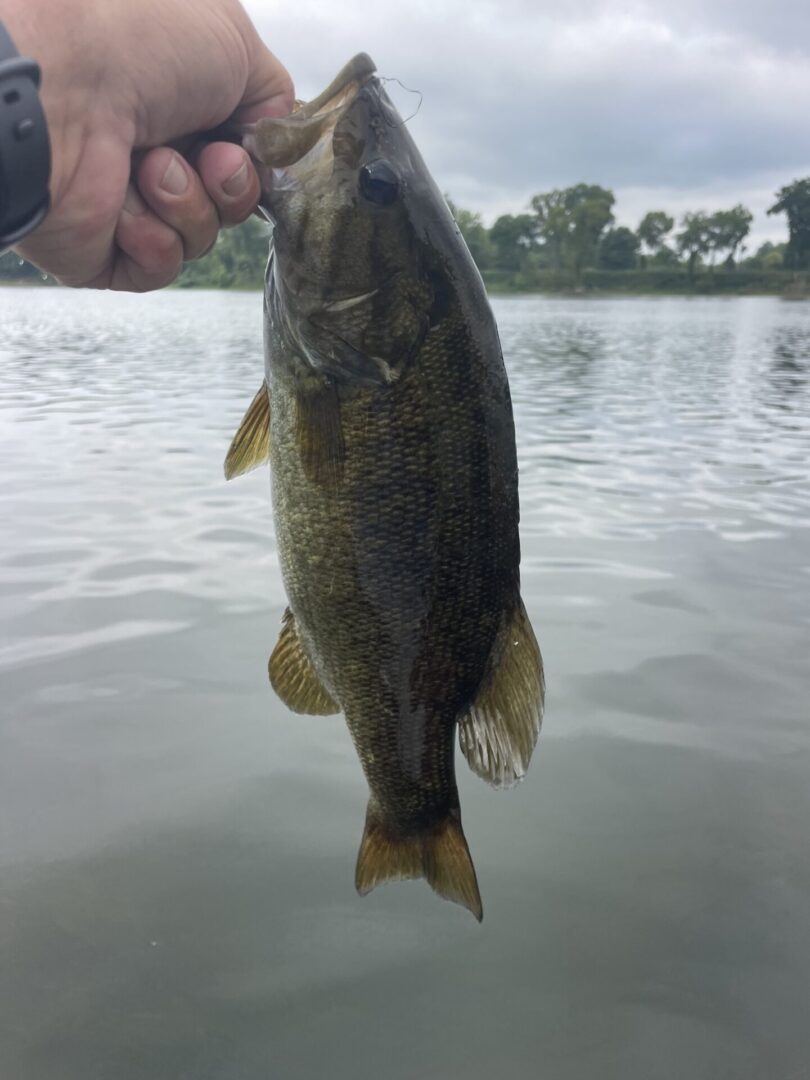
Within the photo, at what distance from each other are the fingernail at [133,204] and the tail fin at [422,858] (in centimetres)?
176

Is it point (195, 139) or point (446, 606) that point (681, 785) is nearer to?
point (446, 606)

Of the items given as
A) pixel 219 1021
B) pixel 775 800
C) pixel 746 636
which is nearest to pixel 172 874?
Result: pixel 219 1021

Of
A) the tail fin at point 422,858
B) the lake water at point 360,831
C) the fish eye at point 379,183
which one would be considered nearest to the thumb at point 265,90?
the fish eye at point 379,183

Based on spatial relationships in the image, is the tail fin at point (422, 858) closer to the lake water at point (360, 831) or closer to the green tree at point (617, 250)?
the lake water at point (360, 831)

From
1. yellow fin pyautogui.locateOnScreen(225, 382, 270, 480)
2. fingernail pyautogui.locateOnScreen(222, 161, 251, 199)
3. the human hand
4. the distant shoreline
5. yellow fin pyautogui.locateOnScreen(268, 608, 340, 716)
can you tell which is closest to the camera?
the human hand

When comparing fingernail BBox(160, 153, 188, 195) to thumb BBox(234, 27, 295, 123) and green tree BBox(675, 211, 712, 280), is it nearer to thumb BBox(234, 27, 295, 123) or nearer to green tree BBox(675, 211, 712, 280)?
thumb BBox(234, 27, 295, 123)

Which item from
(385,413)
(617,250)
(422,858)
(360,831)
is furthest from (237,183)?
(617,250)

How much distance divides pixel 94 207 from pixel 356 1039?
9.13 feet

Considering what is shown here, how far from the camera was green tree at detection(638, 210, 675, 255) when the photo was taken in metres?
118

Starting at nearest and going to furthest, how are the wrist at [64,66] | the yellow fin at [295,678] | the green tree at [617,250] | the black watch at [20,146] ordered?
the black watch at [20,146] → the wrist at [64,66] → the yellow fin at [295,678] → the green tree at [617,250]

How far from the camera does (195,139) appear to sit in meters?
2.47

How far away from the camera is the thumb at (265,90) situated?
97.0 inches

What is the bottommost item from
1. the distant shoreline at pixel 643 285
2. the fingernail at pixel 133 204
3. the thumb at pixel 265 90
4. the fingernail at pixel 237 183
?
the distant shoreline at pixel 643 285

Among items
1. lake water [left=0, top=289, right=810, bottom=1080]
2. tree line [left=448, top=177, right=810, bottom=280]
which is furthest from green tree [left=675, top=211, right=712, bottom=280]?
lake water [left=0, top=289, right=810, bottom=1080]
